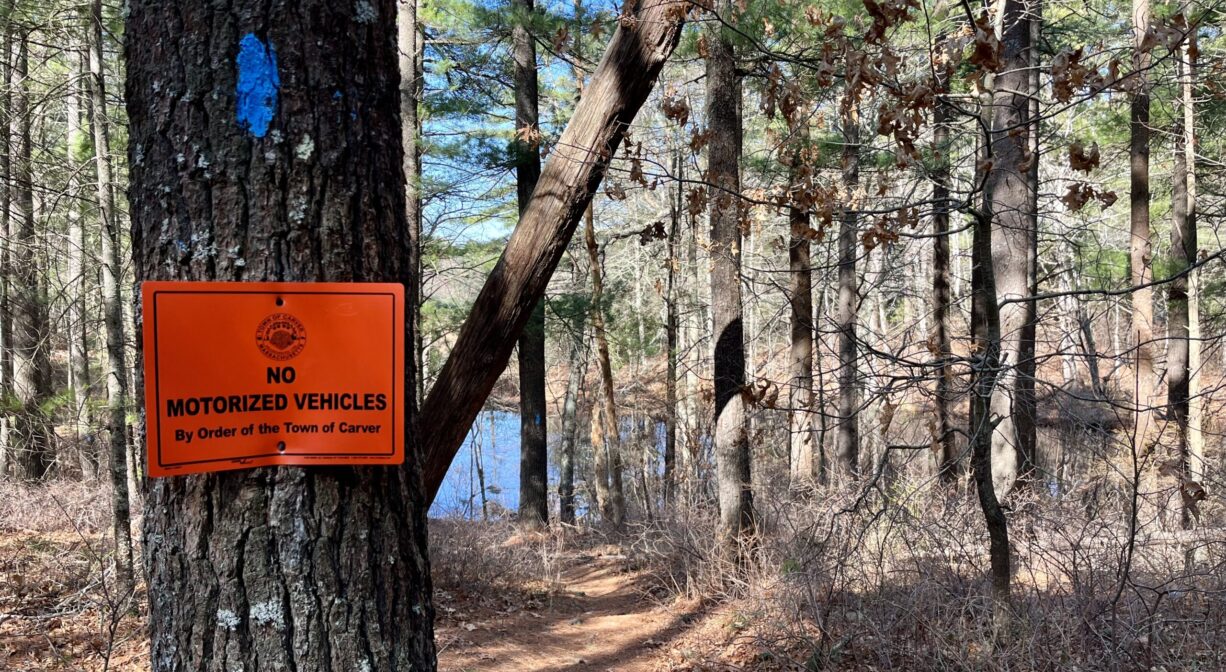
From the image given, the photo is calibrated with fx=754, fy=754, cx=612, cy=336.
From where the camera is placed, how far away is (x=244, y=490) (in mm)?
1331

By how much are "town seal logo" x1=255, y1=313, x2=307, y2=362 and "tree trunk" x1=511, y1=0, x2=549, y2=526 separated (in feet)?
34.1

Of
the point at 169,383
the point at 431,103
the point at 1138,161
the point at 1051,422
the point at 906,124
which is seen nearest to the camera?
the point at 169,383

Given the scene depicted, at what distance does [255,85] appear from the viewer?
134 centimetres

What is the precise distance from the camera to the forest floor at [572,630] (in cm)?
577

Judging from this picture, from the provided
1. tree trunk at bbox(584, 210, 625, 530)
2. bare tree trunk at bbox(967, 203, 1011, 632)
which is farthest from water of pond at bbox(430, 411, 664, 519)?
bare tree trunk at bbox(967, 203, 1011, 632)

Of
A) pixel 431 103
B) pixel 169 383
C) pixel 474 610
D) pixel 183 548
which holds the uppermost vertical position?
pixel 431 103

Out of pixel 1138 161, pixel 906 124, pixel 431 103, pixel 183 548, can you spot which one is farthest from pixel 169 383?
pixel 1138 161

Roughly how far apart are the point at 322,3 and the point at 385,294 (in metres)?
0.55

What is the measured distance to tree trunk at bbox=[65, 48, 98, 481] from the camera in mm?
6691

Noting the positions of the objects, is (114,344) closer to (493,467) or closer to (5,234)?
(5,234)

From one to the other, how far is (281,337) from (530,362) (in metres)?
11.2

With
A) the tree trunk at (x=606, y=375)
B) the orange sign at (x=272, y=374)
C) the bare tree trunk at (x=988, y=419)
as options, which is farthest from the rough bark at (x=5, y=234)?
the tree trunk at (x=606, y=375)

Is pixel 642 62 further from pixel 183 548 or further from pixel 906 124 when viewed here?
pixel 183 548

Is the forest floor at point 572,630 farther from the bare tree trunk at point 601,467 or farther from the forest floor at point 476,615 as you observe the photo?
the bare tree trunk at point 601,467
